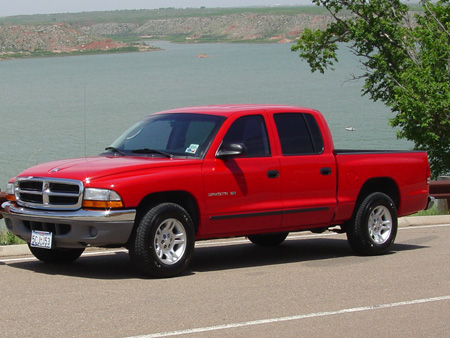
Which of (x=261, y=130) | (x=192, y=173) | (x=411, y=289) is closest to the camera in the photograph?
(x=411, y=289)

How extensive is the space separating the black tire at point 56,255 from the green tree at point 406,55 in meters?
18.2

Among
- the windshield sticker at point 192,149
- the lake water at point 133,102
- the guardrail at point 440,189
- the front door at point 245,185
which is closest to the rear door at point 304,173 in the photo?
the front door at point 245,185

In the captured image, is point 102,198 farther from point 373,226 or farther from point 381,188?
point 381,188

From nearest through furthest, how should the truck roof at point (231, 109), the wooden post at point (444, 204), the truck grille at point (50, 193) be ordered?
the truck grille at point (50, 193) → the truck roof at point (231, 109) → the wooden post at point (444, 204)

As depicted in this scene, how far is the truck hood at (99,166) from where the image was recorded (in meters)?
8.67

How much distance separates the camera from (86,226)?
8.59 m

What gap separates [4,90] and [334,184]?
9352 cm

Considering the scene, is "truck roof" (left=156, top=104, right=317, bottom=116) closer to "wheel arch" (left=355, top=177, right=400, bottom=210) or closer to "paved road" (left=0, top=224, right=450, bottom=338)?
"wheel arch" (left=355, top=177, right=400, bottom=210)

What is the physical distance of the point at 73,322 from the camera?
275 inches

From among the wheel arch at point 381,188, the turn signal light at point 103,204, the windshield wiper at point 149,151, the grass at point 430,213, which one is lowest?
the grass at point 430,213

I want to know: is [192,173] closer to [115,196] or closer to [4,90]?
[115,196]

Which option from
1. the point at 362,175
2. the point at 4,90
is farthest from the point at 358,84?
the point at 362,175

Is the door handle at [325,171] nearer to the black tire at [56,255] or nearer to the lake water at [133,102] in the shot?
the black tire at [56,255]

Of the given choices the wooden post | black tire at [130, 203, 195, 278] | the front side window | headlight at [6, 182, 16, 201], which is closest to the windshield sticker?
the front side window
